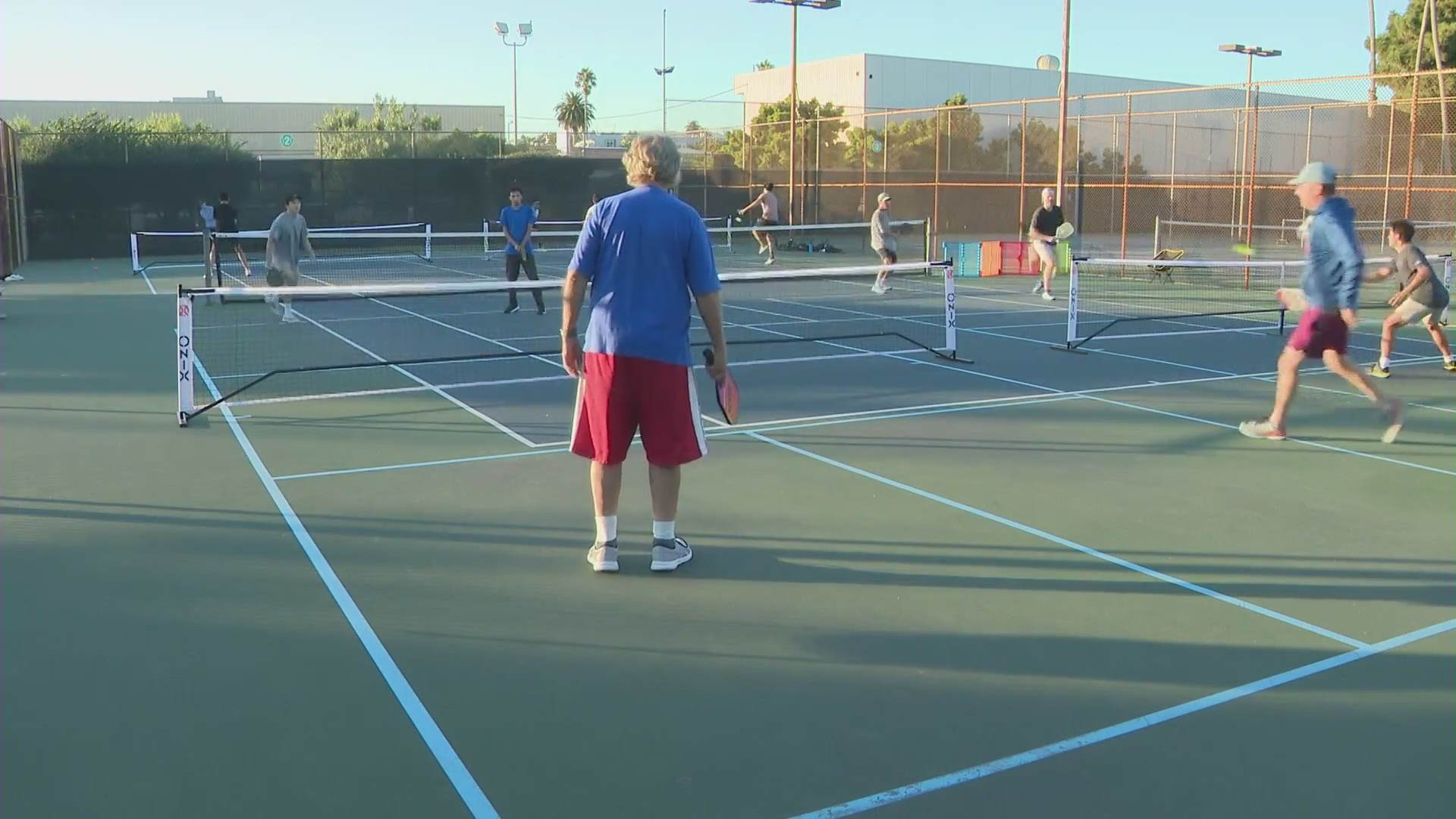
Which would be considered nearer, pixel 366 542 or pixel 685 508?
pixel 366 542

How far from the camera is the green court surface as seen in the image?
374 centimetres

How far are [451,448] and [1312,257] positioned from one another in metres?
6.07

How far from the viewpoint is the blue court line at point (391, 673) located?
364cm

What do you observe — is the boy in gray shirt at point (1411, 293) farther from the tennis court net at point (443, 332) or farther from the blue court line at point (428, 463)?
the blue court line at point (428, 463)

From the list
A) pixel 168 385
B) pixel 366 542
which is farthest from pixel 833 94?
pixel 366 542

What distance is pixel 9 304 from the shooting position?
19000 mm

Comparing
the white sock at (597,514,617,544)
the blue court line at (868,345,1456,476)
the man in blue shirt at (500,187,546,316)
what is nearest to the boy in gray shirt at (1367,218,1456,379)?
the blue court line at (868,345,1456,476)

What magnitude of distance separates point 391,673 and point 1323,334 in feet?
22.0

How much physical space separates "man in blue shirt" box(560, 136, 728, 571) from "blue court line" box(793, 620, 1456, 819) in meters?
2.09

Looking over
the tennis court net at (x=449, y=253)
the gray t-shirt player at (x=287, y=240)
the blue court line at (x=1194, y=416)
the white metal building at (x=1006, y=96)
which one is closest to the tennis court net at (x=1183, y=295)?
the blue court line at (x=1194, y=416)

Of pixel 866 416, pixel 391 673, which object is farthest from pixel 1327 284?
pixel 391 673

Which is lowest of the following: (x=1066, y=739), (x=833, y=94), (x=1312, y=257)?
(x=1066, y=739)

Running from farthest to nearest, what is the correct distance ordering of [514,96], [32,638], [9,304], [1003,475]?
[514,96], [9,304], [1003,475], [32,638]

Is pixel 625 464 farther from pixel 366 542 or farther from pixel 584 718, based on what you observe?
pixel 584 718
